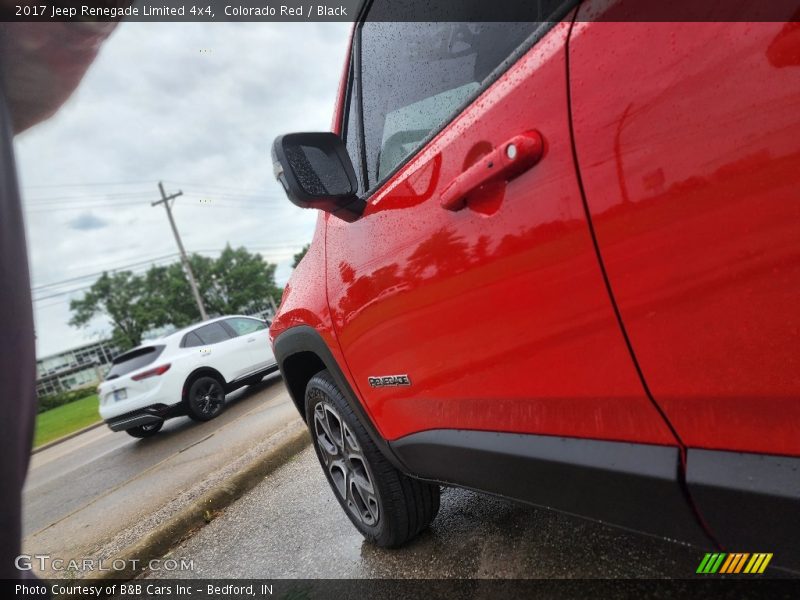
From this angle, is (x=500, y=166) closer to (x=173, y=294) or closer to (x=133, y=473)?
(x=133, y=473)

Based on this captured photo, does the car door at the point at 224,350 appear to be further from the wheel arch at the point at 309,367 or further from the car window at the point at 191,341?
the wheel arch at the point at 309,367

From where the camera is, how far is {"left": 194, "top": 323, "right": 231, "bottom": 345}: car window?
7879 millimetres

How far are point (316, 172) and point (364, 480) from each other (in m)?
1.38

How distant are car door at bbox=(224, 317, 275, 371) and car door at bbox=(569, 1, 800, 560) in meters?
7.96

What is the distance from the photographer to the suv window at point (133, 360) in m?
7.21

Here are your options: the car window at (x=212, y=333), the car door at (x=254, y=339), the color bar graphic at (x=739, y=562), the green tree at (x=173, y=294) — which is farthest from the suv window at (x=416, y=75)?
the green tree at (x=173, y=294)

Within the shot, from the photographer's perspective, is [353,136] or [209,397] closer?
[353,136]

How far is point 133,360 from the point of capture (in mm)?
7289

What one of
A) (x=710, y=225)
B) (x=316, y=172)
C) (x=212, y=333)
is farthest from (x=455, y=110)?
(x=212, y=333)

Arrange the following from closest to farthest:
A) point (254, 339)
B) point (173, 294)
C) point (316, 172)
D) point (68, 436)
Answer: point (316, 172) < point (254, 339) < point (68, 436) < point (173, 294)

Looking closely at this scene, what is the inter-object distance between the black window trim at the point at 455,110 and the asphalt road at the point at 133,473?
3.86 ft

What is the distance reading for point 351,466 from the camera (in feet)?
7.52

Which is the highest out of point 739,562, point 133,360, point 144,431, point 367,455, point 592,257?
point 133,360

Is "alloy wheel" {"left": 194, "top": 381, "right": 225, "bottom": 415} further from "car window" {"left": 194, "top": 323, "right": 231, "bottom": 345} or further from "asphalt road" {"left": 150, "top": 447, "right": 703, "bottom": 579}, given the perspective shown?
"asphalt road" {"left": 150, "top": 447, "right": 703, "bottom": 579}
